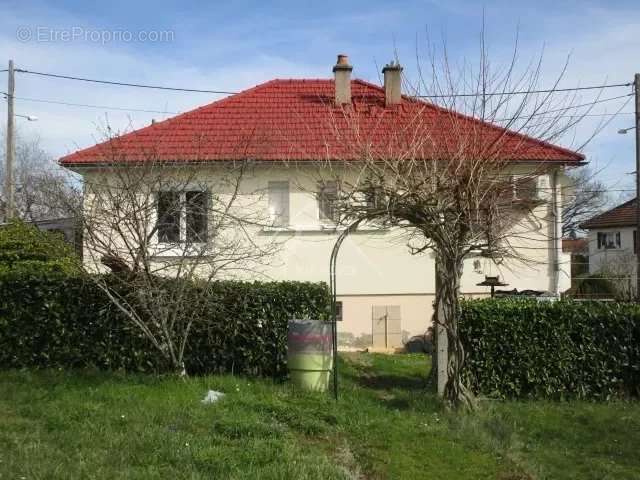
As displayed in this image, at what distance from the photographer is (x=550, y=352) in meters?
10.2

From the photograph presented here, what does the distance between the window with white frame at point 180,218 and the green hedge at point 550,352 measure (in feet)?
13.6

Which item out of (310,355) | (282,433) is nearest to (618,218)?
(310,355)

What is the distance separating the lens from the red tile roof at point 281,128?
10914 millimetres

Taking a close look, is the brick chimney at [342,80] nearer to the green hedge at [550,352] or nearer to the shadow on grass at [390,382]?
the shadow on grass at [390,382]

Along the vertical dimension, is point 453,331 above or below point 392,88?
below

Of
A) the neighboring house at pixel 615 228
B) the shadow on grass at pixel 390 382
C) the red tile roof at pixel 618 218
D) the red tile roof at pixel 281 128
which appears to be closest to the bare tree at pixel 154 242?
the red tile roof at pixel 281 128

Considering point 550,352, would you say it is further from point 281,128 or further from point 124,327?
point 281,128

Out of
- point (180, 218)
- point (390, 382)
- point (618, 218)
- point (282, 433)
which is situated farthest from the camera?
point (618, 218)

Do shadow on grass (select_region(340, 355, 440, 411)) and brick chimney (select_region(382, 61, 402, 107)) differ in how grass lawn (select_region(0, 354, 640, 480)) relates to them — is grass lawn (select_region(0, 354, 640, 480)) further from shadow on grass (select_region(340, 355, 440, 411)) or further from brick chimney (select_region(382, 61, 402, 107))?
brick chimney (select_region(382, 61, 402, 107))

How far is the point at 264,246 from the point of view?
49.3 ft

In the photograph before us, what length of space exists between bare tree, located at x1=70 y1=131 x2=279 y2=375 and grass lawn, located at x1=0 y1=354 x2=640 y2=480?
3.07 ft

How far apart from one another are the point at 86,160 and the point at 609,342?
10917 millimetres

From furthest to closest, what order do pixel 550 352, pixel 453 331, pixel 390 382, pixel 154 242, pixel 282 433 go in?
pixel 390 382, pixel 550 352, pixel 154 242, pixel 453 331, pixel 282 433

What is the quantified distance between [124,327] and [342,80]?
8.88m
